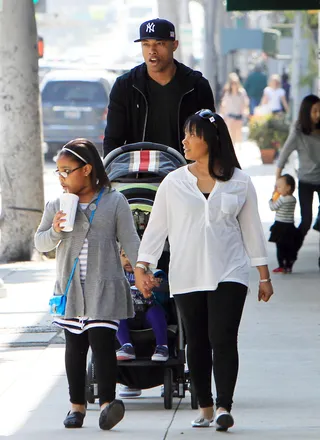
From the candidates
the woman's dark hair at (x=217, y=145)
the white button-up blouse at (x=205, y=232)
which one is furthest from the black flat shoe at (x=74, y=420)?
the woman's dark hair at (x=217, y=145)

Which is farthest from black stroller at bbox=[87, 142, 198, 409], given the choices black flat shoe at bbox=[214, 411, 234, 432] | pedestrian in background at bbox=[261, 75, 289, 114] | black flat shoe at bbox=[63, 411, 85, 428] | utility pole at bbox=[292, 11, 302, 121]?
pedestrian in background at bbox=[261, 75, 289, 114]

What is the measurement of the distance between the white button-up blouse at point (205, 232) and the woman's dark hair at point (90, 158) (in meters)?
0.34

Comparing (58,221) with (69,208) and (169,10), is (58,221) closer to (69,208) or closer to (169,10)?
(69,208)

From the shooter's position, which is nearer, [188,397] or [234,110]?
[188,397]

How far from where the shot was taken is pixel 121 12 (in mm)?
61062

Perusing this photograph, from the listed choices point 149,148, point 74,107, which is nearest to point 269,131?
point 74,107

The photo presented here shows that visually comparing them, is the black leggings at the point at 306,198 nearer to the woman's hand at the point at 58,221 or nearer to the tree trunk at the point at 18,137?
the tree trunk at the point at 18,137

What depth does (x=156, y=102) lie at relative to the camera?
7539mm

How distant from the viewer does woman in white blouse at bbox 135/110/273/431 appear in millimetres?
6207

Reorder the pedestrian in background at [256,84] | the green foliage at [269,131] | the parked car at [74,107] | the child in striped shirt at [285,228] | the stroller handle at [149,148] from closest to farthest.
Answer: the stroller handle at [149,148] → the child in striped shirt at [285,228] → the green foliage at [269,131] → the parked car at [74,107] → the pedestrian in background at [256,84]

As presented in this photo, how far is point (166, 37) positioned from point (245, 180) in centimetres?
135

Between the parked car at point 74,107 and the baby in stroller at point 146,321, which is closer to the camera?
the baby in stroller at point 146,321

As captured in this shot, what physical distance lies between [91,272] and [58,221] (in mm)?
337

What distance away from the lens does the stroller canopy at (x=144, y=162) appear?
7176mm
